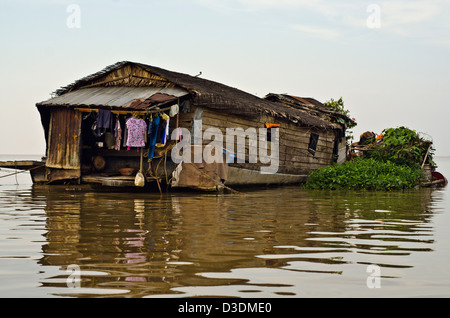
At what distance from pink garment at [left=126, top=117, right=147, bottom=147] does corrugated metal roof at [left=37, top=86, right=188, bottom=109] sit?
49cm

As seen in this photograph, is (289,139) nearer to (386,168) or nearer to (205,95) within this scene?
(386,168)

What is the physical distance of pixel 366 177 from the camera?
55.3 ft

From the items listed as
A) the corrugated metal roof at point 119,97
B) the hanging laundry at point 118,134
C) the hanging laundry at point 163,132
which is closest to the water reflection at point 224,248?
the hanging laundry at point 163,132

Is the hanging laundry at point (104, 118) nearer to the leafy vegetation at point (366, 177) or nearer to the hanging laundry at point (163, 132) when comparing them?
the hanging laundry at point (163, 132)

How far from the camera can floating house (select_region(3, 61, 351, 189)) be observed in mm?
14539

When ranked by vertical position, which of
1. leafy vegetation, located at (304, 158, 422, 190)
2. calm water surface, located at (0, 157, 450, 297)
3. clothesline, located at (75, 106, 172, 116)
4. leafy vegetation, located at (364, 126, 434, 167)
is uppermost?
clothesline, located at (75, 106, 172, 116)

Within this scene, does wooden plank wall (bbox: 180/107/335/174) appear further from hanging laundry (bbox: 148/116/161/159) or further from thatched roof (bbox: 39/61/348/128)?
hanging laundry (bbox: 148/116/161/159)

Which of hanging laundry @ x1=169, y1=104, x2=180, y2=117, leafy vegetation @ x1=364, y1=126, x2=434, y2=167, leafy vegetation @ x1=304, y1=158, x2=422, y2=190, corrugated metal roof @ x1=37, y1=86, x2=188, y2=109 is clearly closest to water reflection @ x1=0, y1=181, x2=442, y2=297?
corrugated metal roof @ x1=37, y1=86, x2=188, y2=109

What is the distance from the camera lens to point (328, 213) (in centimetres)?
895

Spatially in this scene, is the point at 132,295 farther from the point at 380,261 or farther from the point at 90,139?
the point at 90,139

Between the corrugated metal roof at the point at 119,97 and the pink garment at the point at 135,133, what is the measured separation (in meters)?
0.49

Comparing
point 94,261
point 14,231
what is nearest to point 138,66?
point 14,231

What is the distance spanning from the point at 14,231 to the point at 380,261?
14.7ft

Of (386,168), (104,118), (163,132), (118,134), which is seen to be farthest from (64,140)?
(386,168)
